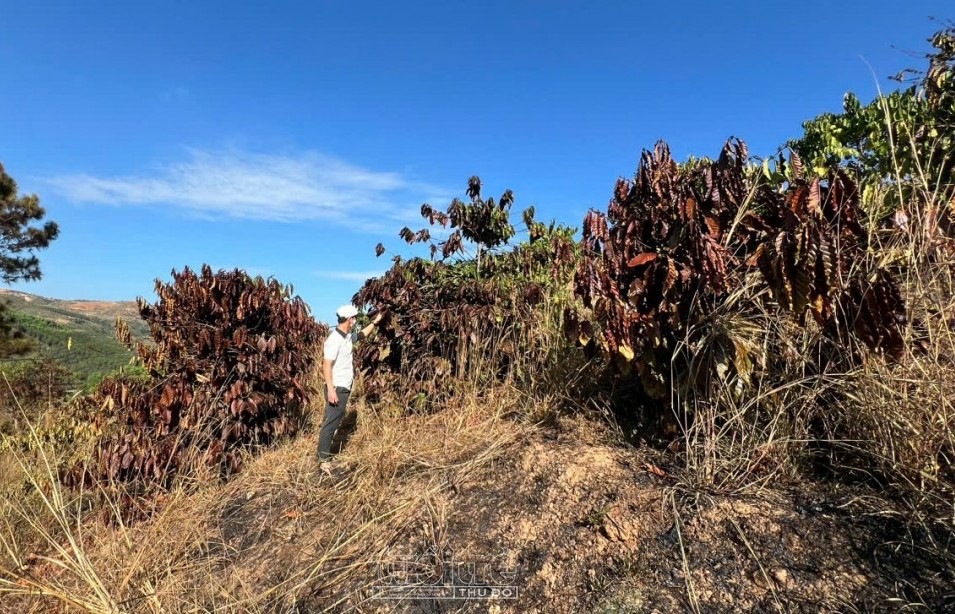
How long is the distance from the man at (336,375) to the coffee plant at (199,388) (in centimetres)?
84

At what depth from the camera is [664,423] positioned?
9.18ft

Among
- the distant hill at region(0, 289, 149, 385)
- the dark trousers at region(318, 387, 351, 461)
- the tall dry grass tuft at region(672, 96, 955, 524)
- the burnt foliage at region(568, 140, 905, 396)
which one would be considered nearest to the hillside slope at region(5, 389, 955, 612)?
the tall dry grass tuft at region(672, 96, 955, 524)

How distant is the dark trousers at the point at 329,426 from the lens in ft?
13.8

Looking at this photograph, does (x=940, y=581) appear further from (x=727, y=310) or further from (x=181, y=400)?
(x=181, y=400)

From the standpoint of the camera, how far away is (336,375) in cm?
444

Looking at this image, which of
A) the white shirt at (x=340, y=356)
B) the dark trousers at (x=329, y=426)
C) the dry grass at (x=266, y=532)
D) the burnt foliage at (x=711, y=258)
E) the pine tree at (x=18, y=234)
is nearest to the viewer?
the burnt foliage at (x=711, y=258)

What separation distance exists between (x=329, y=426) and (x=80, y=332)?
21940 mm

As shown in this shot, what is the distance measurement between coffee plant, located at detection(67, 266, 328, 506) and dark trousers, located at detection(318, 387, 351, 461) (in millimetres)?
818

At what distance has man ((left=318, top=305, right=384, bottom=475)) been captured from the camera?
13.9 ft

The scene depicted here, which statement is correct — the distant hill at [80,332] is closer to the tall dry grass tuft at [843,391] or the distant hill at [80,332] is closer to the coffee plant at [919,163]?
the tall dry grass tuft at [843,391]

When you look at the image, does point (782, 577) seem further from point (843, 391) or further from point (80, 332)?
point (80, 332)

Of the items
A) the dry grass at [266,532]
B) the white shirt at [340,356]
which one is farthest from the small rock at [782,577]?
the white shirt at [340,356]

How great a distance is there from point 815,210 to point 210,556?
371 cm

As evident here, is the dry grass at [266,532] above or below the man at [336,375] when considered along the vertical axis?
below
